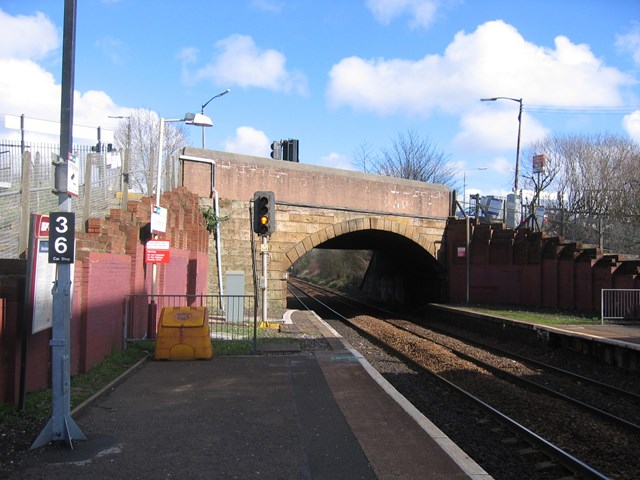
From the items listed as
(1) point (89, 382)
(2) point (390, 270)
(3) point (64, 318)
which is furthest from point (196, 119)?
(2) point (390, 270)

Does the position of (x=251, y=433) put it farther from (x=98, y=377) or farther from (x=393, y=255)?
(x=393, y=255)

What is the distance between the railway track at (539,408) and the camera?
682cm

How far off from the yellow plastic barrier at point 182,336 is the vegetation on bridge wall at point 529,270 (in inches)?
652

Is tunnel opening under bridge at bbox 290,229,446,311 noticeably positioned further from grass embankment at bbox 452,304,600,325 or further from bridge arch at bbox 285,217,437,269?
grass embankment at bbox 452,304,600,325

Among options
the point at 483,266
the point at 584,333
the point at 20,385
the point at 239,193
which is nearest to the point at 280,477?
the point at 20,385

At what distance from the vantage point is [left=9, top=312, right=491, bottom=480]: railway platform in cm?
506

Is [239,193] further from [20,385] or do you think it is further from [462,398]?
[20,385]

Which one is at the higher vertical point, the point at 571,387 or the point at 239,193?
the point at 239,193

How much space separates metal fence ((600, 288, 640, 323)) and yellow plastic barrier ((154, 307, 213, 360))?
14.9 m

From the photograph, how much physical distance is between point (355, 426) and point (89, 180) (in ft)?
25.4

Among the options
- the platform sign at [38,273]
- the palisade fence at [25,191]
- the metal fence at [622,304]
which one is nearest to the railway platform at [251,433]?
the platform sign at [38,273]

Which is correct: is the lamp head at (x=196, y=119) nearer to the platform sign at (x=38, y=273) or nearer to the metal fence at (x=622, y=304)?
the platform sign at (x=38, y=273)

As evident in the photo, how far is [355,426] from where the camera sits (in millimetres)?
6477

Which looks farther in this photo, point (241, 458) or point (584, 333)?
point (584, 333)
